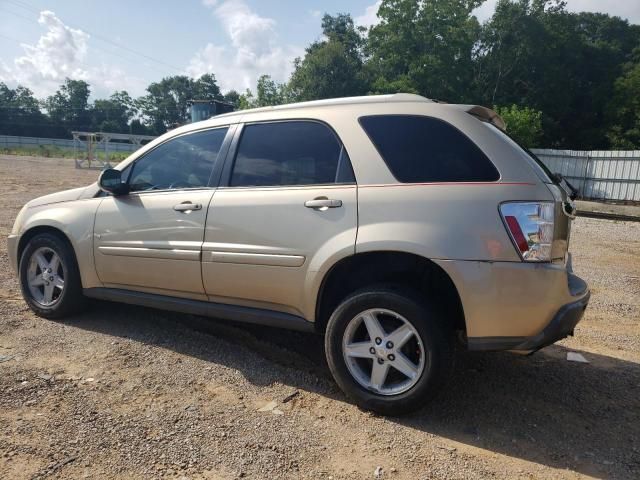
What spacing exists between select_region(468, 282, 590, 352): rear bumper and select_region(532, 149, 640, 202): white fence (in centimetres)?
1868

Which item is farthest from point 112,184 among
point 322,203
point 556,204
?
point 556,204

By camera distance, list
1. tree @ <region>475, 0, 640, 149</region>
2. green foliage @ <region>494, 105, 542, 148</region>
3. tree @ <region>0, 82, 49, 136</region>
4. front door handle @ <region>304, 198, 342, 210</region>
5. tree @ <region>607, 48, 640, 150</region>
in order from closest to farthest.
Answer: front door handle @ <region>304, 198, 342, 210</region> → green foliage @ <region>494, 105, 542, 148</region> → tree @ <region>607, 48, 640, 150</region> → tree @ <region>475, 0, 640, 149</region> → tree @ <region>0, 82, 49, 136</region>

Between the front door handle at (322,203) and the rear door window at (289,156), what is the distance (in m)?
0.15

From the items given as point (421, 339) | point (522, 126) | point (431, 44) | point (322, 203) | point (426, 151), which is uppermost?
point (431, 44)

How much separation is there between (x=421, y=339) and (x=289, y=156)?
61.1 inches

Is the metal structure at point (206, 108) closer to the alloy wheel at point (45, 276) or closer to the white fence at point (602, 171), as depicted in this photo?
the alloy wheel at point (45, 276)

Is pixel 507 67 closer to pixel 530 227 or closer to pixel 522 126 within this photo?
pixel 522 126

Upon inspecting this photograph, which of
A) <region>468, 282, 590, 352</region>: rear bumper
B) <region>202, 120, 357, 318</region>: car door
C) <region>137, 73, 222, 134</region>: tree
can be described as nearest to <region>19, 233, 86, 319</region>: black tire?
<region>202, 120, 357, 318</region>: car door

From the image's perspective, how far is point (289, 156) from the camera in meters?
3.43

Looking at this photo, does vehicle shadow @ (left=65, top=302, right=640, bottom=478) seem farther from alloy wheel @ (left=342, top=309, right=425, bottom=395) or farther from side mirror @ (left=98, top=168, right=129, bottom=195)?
side mirror @ (left=98, top=168, right=129, bottom=195)

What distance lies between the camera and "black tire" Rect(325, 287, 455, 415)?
2787 millimetres

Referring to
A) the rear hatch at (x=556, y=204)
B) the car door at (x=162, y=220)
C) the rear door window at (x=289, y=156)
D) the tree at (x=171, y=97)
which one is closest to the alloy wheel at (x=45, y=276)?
the car door at (x=162, y=220)

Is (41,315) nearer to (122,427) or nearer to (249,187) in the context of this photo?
(122,427)

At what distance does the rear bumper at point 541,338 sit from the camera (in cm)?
269
